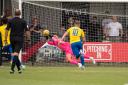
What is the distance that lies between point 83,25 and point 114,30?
1.52 metres

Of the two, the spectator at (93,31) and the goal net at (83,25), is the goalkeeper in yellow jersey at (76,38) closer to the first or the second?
the goal net at (83,25)

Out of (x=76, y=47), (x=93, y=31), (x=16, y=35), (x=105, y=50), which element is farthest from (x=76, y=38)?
(x=93, y=31)

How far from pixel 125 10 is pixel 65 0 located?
134 inches

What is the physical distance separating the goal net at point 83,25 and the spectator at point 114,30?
5 centimetres

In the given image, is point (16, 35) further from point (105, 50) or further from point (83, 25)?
point (83, 25)

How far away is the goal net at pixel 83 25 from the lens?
918 inches

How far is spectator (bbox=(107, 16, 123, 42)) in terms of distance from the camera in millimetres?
23891

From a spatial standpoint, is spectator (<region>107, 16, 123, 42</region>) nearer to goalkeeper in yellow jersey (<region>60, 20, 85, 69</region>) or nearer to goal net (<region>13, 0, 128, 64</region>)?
goal net (<region>13, 0, 128, 64</region>)

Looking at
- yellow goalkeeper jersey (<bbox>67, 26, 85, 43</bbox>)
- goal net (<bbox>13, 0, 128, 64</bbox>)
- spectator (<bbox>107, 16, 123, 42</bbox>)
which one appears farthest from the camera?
spectator (<bbox>107, 16, 123, 42</bbox>)

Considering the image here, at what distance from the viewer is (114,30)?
24.0 metres

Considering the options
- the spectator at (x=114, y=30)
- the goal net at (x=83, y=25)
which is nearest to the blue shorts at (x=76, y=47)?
the goal net at (x=83, y=25)

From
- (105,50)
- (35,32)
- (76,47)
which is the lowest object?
(105,50)

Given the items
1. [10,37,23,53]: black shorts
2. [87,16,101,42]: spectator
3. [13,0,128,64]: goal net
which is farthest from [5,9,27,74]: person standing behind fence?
[87,16,101,42]: spectator

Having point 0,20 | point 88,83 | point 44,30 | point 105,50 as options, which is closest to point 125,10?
point 105,50
